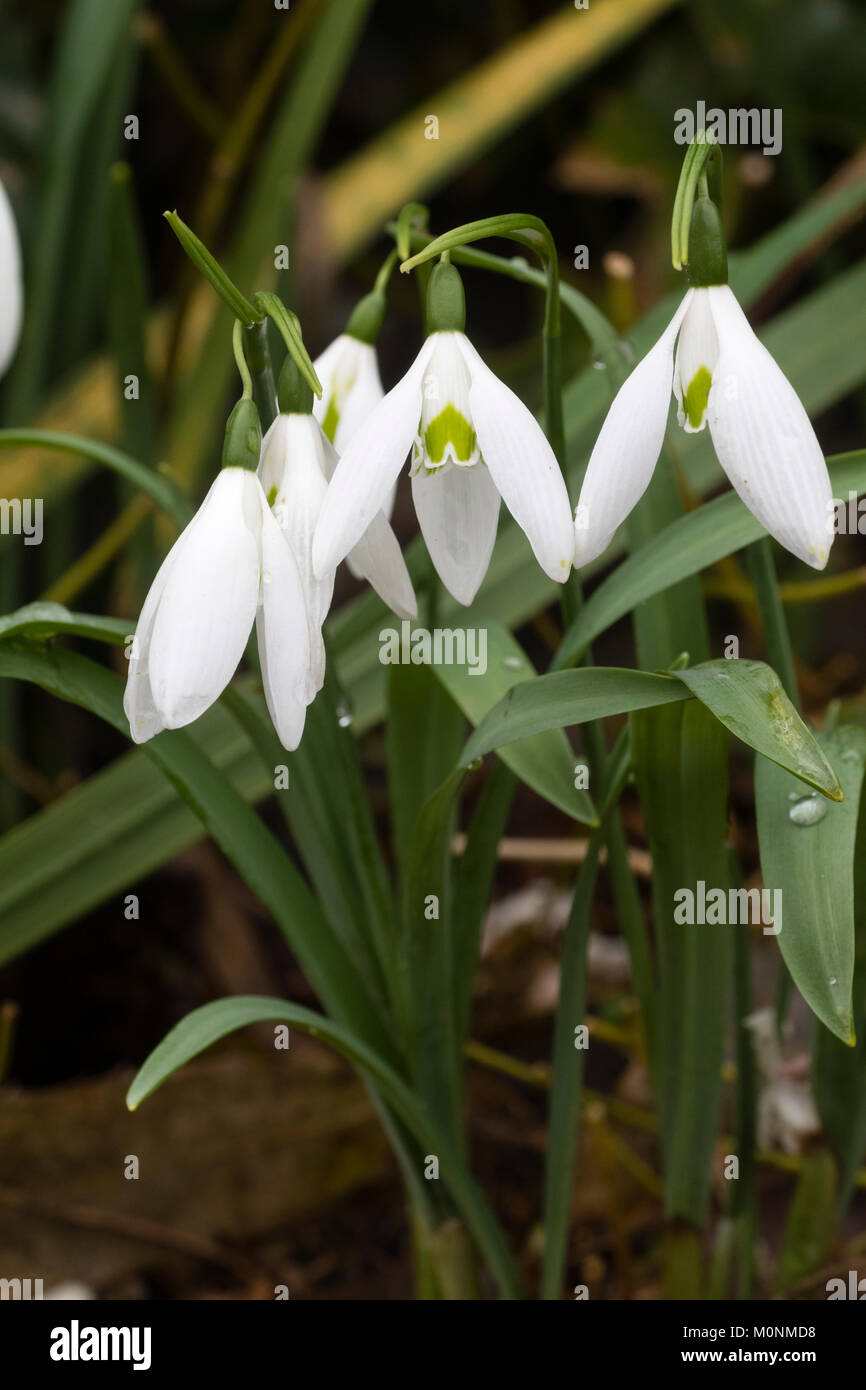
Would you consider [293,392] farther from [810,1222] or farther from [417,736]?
[810,1222]

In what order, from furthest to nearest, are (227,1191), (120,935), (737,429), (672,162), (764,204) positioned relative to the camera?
(764,204)
(672,162)
(120,935)
(227,1191)
(737,429)

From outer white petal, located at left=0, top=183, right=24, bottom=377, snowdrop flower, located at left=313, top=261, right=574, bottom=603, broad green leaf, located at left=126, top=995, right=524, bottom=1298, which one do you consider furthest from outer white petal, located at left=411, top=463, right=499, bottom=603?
outer white petal, located at left=0, top=183, right=24, bottom=377

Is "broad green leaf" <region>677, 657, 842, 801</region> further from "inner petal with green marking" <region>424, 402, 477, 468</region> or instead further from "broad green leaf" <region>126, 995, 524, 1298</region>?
"broad green leaf" <region>126, 995, 524, 1298</region>

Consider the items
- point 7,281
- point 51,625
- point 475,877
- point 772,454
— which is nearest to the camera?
point 772,454

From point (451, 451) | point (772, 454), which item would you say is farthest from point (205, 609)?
point (772, 454)

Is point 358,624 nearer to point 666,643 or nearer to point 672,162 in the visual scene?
point 666,643
